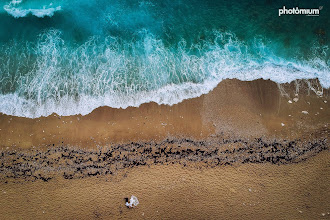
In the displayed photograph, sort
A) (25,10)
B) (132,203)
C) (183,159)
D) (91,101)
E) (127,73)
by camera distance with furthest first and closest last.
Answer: (25,10) → (127,73) → (91,101) → (183,159) → (132,203)

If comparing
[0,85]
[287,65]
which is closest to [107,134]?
[0,85]

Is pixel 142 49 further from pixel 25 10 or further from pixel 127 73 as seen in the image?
pixel 25 10

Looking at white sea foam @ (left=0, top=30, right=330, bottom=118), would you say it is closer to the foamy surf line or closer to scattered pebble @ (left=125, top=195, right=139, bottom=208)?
the foamy surf line

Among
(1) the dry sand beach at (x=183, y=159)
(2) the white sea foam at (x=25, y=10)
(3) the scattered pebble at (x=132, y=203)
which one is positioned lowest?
(3) the scattered pebble at (x=132, y=203)

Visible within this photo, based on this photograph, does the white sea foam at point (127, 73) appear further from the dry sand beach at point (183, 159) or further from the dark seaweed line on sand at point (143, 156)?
the dark seaweed line on sand at point (143, 156)

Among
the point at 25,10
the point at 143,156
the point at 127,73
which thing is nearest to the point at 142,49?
the point at 127,73

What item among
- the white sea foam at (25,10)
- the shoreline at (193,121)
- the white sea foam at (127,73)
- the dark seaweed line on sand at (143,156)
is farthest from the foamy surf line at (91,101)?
the white sea foam at (25,10)

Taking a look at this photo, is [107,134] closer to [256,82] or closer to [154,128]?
[154,128]
